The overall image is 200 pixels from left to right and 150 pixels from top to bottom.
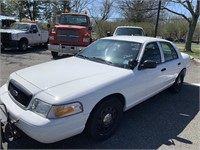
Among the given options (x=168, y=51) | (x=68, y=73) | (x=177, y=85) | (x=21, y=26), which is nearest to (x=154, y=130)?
(x=68, y=73)

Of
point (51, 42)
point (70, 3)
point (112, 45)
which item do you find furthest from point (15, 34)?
point (70, 3)

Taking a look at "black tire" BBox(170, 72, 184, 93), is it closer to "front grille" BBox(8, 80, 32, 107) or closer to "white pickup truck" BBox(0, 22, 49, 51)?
"front grille" BBox(8, 80, 32, 107)

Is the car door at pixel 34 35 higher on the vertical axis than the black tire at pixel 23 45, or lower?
higher

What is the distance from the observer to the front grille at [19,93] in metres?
3.08

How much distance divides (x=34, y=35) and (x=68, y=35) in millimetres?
4265

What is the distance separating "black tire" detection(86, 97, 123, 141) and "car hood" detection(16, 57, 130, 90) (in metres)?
0.39

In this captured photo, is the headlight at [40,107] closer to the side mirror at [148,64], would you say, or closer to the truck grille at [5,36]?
the side mirror at [148,64]

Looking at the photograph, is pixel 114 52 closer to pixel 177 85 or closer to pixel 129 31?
pixel 177 85

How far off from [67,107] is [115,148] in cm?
103

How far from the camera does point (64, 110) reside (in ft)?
9.49

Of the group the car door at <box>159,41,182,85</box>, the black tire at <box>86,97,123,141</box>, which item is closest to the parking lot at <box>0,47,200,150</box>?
the black tire at <box>86,97,123,141</box>

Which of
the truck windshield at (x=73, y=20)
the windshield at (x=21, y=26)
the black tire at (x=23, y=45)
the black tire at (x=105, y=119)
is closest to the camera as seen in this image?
the black tire at (x=105, y=119)

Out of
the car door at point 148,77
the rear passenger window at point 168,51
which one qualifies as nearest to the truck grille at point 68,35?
the rear passenger window at point 168,51

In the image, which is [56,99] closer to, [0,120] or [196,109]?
[0,120]
